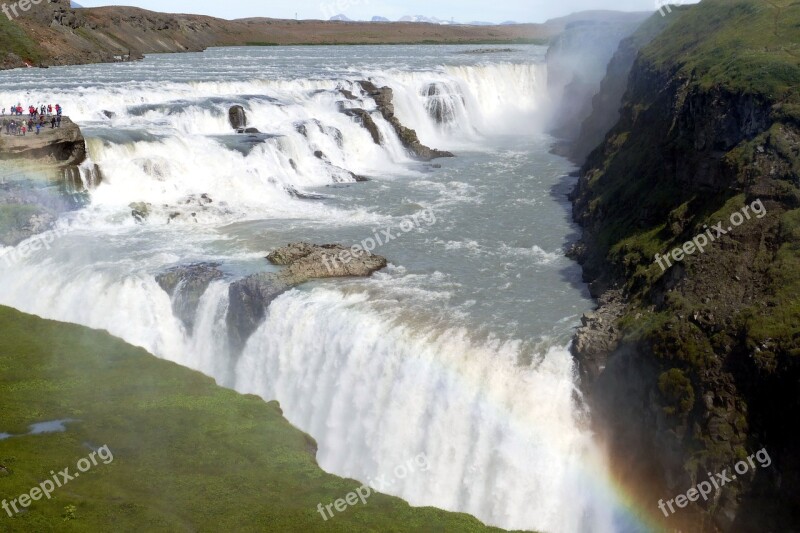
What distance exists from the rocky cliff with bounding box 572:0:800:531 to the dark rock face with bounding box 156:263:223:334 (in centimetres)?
1269

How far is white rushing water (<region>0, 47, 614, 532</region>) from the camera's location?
19.3 metres

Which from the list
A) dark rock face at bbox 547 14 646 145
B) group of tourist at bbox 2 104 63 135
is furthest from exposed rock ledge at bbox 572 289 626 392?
dark rock face at bbox 547 14 646 145

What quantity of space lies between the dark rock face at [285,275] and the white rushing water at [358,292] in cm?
45

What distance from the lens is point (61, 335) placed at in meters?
22.0

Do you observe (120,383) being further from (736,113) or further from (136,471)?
(736,113)

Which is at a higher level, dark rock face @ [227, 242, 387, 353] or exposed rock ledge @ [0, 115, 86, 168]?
exposed rock ledge @ [0, 115, 86, 168]

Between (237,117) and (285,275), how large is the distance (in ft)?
75.5

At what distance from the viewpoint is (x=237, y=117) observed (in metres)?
45.7

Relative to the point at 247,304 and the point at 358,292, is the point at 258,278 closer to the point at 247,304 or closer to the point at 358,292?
the point at 247,304

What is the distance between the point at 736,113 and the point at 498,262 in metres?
9.51

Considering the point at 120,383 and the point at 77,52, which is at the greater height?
the point at 77,52

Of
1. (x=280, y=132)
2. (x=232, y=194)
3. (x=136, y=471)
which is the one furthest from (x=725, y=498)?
(x=280, y=132)

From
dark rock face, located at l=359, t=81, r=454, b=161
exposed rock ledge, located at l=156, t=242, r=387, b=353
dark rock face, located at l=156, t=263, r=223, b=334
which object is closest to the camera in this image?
exposed rock ledge, located at l=156, t=242, r=387, b=353

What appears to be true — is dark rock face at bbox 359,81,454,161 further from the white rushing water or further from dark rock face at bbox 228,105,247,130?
dark rock face at bbox 228,105,247,130
